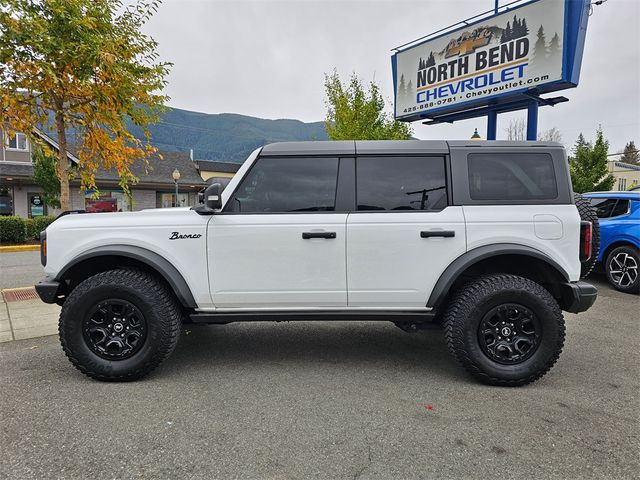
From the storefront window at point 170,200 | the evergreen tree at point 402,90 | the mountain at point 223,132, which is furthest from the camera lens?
the mountain at point 223,132

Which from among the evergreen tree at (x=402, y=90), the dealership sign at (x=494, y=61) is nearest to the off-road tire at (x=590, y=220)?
the dealership sign at (x=494, y=61)

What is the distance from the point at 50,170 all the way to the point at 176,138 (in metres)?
110

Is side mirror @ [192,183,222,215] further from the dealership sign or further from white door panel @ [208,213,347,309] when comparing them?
the dealership sign

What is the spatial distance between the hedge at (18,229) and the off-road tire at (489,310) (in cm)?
1530

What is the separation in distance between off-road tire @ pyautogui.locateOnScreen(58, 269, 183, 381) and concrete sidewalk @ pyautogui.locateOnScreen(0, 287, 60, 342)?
1.72 metres

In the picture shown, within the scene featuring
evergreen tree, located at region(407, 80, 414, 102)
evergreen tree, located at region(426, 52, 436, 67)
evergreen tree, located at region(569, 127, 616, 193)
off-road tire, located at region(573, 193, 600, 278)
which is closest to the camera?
off-road tire, located at region(573, 193, 600, 278)

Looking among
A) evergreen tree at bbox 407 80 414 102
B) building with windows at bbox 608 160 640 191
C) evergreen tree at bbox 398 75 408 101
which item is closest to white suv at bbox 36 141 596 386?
evergreen tree at bbox 407 80 414 102

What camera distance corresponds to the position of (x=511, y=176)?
3.18 m

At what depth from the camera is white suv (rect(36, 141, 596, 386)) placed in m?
3.04

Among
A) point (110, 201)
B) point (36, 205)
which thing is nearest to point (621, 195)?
point (110, 201)

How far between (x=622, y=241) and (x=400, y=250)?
547 cm

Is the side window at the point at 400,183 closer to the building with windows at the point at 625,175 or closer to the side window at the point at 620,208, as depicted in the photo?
the side window at the point at 620,208

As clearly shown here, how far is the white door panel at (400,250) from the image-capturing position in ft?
10.1

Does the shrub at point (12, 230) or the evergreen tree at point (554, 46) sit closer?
the evergreen tree at point (554, 46)
